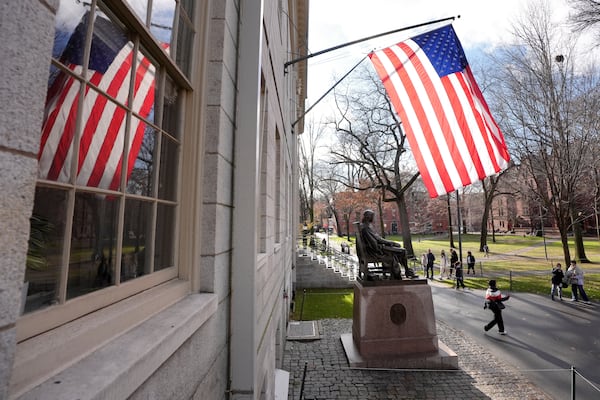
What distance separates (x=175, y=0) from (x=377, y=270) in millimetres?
8577

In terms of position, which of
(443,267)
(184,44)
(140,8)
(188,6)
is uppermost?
(188,6)

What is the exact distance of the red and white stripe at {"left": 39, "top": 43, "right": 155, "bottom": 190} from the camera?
1.24 metres

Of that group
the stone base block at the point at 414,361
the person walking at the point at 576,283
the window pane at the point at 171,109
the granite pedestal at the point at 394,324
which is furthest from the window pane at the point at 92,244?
the person walking at the point at 576,283

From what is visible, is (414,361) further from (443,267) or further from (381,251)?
(443,267)

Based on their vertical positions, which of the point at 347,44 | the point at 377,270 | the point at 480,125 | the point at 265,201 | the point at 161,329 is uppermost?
the point at 347,44

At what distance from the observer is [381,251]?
29.1ft

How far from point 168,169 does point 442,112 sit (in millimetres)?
6122

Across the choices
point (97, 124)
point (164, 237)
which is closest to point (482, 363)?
point (164, 237)

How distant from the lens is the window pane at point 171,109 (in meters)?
2.21

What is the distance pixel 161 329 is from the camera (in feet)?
5.07

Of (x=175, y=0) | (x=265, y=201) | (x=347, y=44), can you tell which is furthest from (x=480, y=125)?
(x=175, y=0)

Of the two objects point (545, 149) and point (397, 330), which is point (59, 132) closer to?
point (397, 330)

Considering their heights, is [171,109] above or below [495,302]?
above

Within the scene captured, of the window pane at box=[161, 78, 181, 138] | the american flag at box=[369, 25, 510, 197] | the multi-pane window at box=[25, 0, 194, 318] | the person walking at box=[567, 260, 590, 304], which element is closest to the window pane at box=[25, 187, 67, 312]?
the multi-pane window at box=[25, 0, 194, 318]
